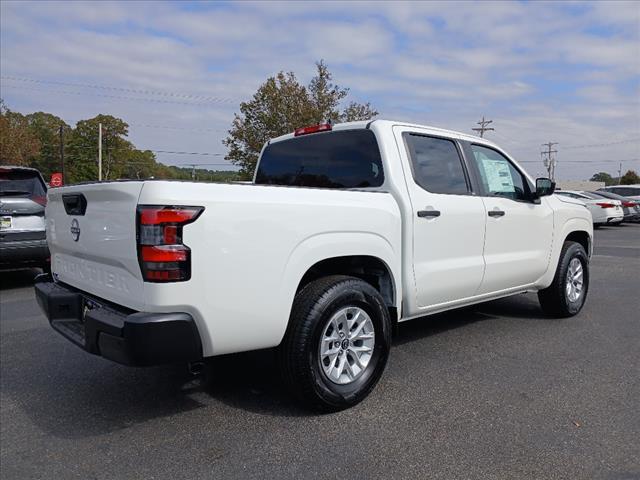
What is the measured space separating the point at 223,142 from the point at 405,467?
25.2m

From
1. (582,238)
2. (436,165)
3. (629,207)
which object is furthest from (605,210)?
(436,165)

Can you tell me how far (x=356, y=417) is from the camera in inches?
132

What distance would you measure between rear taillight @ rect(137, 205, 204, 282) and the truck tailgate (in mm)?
91

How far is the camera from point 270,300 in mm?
3016

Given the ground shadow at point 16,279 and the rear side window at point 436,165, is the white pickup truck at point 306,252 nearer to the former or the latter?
the rear side window at point 436,165

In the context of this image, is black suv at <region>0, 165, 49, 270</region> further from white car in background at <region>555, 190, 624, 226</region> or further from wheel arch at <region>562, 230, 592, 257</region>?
white car in background at <region>555, 190, 624, 226</region>

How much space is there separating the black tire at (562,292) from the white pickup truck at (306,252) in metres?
0.56

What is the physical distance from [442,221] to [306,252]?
142 cm

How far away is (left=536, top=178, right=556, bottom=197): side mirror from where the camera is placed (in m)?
5.19

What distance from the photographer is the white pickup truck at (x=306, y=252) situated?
107 inches

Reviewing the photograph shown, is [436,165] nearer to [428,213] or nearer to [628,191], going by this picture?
[428,213]

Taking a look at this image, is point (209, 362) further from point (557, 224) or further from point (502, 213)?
point (557, 224)

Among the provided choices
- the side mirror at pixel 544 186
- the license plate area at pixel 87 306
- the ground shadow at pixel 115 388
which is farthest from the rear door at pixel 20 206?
the side mirror at pixel 544 186

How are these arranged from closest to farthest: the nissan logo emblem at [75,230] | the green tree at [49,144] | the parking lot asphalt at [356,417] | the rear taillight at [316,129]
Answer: the parking lot asphalt at [356,417] → the nissan logo emblem at [75,230] → the rear taillight at [316,129] → the green tree at [49,144]
